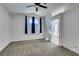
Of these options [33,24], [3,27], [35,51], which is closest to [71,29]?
[35,51]

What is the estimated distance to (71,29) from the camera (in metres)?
5.30

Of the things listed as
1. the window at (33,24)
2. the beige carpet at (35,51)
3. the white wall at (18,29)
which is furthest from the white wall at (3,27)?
the window at (33,24)

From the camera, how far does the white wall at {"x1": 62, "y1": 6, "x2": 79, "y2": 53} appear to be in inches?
188

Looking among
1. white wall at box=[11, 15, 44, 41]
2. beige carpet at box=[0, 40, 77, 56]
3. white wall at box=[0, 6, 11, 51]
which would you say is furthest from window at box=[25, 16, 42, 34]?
beige carpet at box=[0, 40, 77, 56]

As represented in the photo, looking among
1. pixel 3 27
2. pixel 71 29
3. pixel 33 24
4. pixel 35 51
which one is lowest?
pixel 35 51

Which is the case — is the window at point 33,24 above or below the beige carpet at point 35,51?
above

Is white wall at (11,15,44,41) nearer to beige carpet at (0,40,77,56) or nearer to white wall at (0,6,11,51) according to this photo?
white wall at (0,6,11,51)

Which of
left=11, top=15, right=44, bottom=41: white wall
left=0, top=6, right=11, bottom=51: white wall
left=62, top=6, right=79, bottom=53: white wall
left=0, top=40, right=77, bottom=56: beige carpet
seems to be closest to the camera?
left=0, top=40, right=77, bottom=56: beige carpet

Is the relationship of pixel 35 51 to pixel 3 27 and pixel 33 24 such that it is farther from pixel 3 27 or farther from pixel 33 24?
pixel 33 24

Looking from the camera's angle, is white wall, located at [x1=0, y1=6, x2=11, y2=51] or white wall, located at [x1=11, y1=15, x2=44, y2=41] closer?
white wall, located at [x1=0, y1=6, x2=11, y2=51]

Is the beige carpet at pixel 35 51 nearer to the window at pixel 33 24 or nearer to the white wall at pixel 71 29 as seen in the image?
the white wall at pixel 71 29

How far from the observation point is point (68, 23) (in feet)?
18.6

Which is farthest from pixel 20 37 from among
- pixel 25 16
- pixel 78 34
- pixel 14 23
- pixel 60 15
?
pixel 78 34

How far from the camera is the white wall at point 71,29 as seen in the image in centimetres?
478
